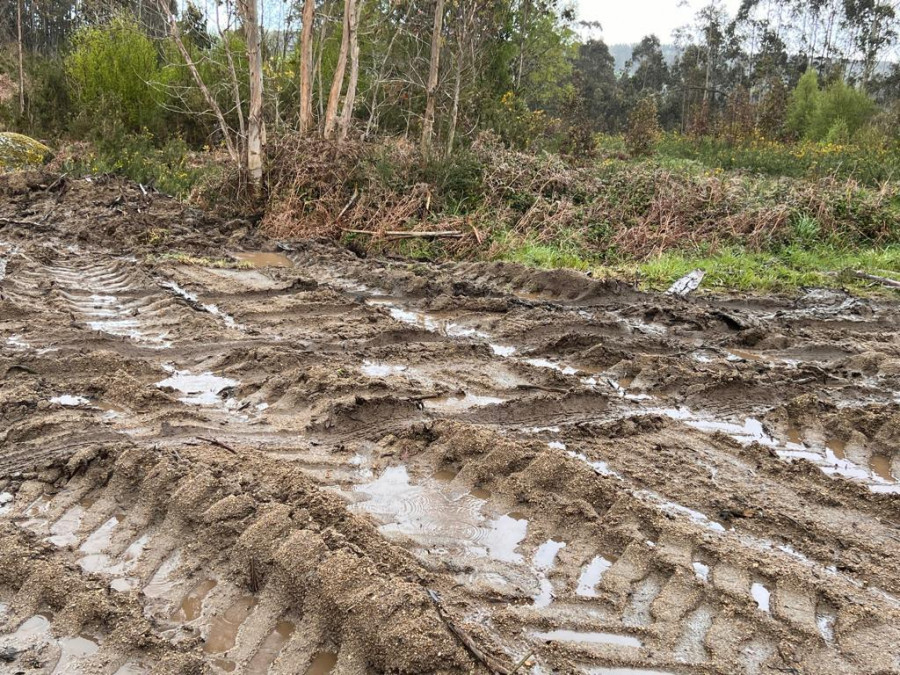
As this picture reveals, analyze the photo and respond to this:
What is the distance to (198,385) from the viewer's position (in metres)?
4.47

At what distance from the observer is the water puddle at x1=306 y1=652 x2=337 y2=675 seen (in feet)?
7.18

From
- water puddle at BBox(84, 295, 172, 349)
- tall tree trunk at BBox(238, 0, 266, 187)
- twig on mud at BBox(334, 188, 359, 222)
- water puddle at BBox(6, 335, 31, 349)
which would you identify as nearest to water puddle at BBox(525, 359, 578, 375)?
water puddle at BBox(84, 295, 172, 349)

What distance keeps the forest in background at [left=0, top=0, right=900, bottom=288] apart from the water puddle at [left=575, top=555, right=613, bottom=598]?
6078 millimetres

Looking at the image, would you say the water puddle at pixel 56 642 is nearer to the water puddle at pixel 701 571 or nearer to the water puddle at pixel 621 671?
the water puddle at pixel 621 671

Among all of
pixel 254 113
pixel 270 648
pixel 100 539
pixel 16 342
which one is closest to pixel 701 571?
pixel 270 648

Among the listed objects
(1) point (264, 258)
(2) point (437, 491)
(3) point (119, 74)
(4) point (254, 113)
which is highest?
(3) point (119, 74)

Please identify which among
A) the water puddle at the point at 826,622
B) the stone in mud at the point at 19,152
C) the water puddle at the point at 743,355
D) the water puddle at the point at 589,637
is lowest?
the water puddle at the point at 589,637

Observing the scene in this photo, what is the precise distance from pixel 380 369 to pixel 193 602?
2.60 m

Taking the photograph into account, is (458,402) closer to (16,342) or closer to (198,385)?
(198,385)

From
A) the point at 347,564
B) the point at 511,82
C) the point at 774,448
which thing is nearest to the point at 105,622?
the point at 347,564

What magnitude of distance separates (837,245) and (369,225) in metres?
7.17

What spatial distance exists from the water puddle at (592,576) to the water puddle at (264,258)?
21.5ft

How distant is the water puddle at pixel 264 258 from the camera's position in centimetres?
864

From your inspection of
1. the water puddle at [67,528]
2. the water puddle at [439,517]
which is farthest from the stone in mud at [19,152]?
the water puddle at [439,517]
